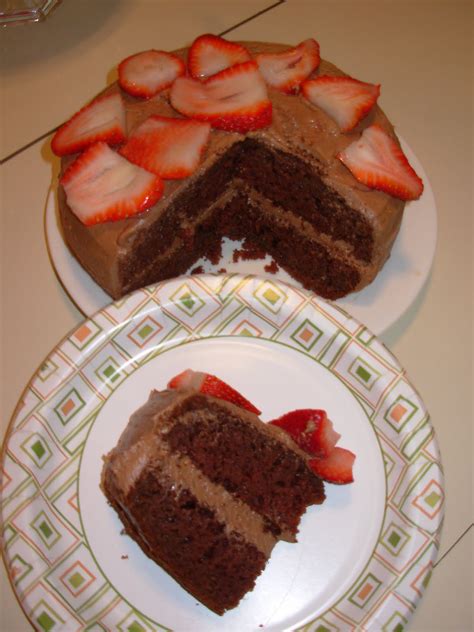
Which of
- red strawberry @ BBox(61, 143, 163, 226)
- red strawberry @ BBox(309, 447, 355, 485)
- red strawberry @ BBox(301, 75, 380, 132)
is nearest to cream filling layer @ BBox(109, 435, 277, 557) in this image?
red strawberry @ BBox(309, 447, 355, 485)

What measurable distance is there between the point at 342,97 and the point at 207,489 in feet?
4.68

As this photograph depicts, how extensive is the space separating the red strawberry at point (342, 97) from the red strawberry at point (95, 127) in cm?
67

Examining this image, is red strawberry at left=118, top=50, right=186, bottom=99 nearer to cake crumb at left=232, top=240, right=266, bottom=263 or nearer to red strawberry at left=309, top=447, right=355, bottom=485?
cake crumb at left=232, top=240, right=266, bottom=263

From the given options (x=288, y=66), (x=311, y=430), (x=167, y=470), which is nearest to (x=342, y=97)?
(x=288, y=66)

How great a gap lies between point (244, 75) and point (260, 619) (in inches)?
71.0

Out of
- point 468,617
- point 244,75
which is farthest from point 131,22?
point 468,617

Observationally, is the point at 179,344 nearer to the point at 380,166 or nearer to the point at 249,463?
the point at 249,463

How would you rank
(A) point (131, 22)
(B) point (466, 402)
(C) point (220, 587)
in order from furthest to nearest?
(A) point (131, 22) → (B) point (466, 402) → (C) point (220, 587)

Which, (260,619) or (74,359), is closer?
(260,619)

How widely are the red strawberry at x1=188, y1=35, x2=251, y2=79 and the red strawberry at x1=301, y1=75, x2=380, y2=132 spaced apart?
0.29 metres

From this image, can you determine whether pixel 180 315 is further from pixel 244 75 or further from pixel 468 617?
pixel 468 617

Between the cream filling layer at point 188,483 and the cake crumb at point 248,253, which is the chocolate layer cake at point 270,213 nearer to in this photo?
the cake crumb at point 248,253

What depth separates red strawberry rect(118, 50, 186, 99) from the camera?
8.08 feet

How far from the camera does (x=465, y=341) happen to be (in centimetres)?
265
